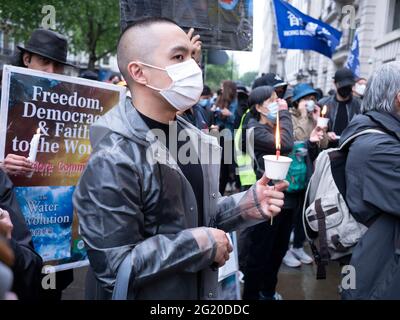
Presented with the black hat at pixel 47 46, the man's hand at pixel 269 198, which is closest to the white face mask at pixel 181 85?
the man's hand at pixel 269 198

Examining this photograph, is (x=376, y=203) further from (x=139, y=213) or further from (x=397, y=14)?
(x=397, y=14)

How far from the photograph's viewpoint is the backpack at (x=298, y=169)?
385 cm

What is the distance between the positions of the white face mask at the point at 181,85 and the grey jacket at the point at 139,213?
7.3 inches

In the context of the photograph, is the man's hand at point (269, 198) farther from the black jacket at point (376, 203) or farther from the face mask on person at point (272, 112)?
the face mask on person at point (272, 112)

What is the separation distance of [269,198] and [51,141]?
1.49m

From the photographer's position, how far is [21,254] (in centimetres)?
181

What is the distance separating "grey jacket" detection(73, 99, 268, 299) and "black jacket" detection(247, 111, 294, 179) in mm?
1957

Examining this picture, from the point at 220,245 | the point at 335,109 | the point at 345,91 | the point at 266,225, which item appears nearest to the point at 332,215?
the point at 220,245

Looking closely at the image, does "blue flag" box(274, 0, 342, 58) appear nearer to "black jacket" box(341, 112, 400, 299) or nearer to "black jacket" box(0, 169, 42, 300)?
"black jacket" box(341, 112, 400, 299)

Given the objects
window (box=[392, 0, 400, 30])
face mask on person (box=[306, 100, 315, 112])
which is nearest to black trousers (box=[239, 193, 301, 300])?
face mask on person (box=[306, 100, 315, 112])

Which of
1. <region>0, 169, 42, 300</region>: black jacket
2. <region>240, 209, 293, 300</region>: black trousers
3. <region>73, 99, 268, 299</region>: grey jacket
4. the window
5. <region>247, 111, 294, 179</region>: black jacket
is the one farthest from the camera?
the window

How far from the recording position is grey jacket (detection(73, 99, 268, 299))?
1.44 metres

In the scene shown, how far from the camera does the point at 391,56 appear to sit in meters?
10.8
